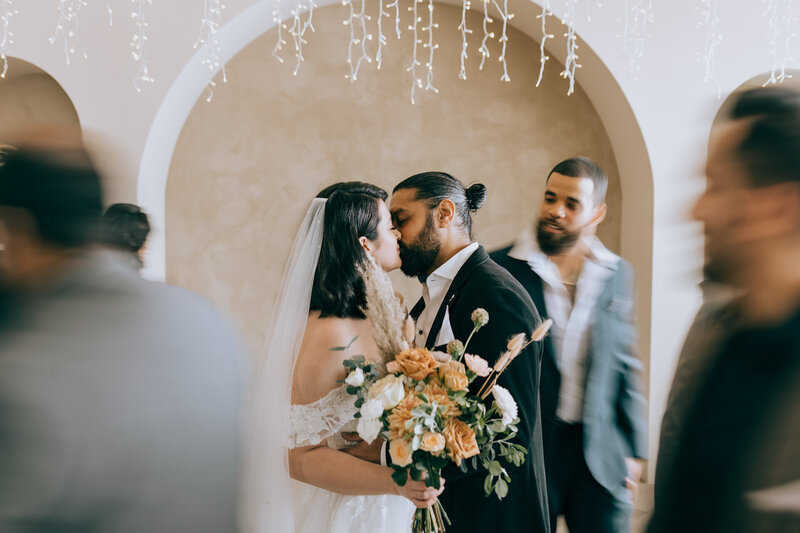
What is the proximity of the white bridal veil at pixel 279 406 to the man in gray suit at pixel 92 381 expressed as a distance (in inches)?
39.8

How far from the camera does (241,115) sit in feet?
15.3

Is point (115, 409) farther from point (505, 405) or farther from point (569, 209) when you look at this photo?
point (569, 209)

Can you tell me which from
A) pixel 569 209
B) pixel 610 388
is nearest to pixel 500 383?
pixel 610 388

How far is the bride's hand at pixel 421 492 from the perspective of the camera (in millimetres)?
1704

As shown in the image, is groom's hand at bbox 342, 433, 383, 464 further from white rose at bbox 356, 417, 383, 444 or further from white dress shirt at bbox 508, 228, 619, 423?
white dress shirt at bbox 508, 228, 619, 423

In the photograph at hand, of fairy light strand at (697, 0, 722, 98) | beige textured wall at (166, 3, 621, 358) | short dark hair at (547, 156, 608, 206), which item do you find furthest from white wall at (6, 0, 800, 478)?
short dark hair at (547, 156, 608, 206)

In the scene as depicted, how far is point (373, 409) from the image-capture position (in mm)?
1597

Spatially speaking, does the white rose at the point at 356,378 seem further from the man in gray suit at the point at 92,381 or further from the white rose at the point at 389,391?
the man in gray suit at the point at 92,381

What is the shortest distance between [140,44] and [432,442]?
3.68m

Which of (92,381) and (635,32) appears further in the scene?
(635,32)

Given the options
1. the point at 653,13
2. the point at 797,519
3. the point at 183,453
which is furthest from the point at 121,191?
the point at 653,13

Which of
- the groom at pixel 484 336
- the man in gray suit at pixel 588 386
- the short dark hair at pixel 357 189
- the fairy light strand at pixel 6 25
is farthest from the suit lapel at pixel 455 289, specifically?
the fairy light strand at pixel 6 25

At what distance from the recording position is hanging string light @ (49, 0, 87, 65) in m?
4.06

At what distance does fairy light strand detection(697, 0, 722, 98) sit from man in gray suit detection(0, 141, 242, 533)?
3942 millimetres
